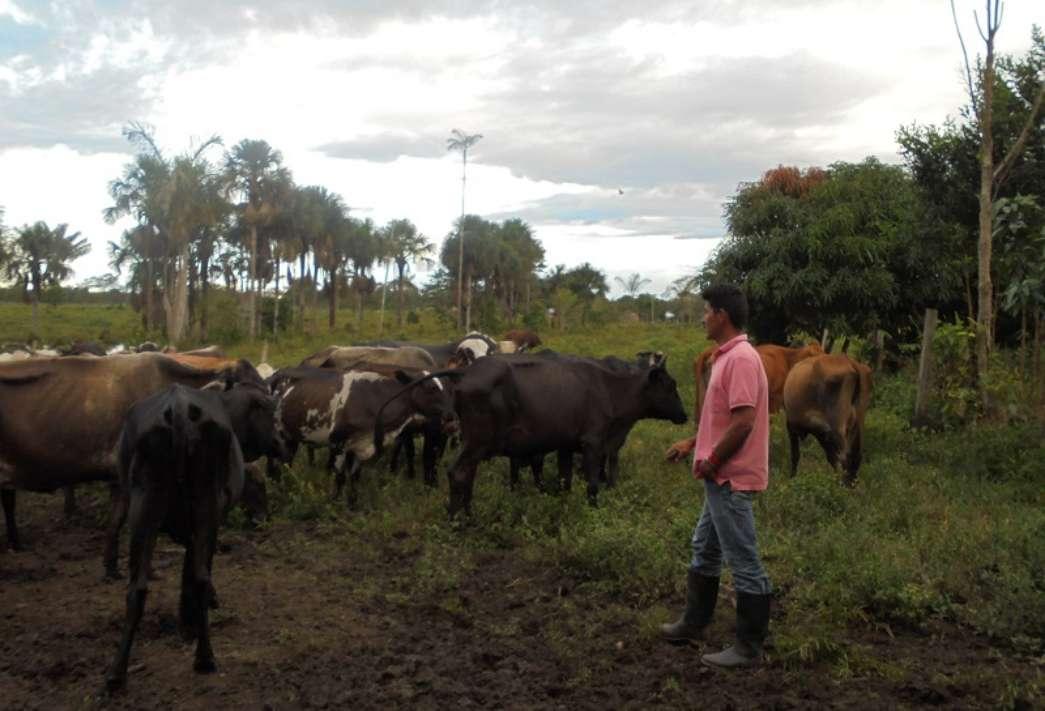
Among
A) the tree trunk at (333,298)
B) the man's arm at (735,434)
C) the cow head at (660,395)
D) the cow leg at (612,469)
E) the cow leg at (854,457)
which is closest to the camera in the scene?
the man's arm at (735,434)

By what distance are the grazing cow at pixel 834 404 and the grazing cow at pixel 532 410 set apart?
7.25ft

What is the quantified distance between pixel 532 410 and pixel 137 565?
15.9ft

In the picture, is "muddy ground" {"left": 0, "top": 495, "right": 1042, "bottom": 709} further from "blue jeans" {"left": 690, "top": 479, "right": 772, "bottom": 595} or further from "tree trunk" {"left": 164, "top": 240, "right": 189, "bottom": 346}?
"tree trunk" {"left": 164, "top": 240, "right": 189, "bottom": 346}

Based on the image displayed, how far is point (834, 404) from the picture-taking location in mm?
11367

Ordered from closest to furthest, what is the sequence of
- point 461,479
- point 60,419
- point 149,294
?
point 60,419
point 461,479
point 149,294

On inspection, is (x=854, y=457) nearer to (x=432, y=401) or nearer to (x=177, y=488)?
(x=432, y=401)

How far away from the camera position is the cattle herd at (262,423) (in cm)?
551

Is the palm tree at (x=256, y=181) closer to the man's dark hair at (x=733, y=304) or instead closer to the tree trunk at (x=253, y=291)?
the tree trunk at (x=253, y=291)

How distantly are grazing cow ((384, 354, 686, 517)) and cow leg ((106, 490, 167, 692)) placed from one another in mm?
4112

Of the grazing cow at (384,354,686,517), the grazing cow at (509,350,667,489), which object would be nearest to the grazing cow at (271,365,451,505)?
the grazing cow at (384,354,686,517)

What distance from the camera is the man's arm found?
5387 millimetres

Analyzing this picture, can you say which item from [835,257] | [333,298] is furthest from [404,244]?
[835,257]

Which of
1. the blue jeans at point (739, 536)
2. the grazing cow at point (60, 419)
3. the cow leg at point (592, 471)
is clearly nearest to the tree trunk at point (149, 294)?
the grazing cow at point (60, 419)

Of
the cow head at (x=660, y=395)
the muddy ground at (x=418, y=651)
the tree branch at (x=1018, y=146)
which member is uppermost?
the tree branch at (x=1018, y=146)
